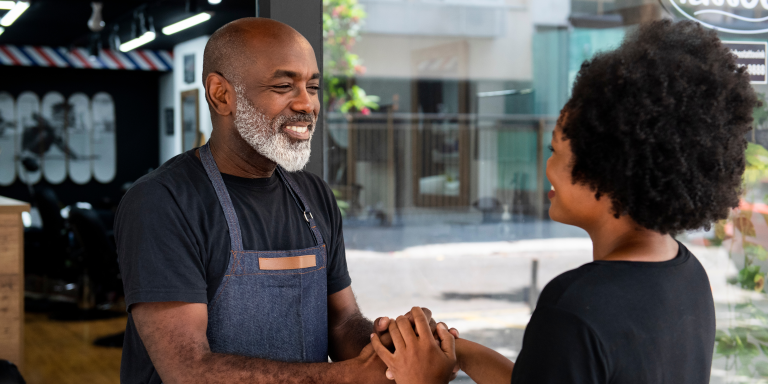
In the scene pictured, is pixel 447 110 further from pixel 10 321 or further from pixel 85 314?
pixel 10 321

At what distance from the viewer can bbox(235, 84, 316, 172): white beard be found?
146cm

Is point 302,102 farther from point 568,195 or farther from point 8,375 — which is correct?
point 8,375

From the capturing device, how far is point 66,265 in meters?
6.33

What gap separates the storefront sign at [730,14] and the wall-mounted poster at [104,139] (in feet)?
30.5

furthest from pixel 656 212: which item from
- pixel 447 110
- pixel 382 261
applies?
pixel 447 110

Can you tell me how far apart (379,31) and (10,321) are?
517 cm

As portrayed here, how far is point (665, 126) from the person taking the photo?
925mm

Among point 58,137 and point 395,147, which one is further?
point 58,137

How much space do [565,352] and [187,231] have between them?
2.49 ft

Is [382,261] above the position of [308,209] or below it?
below

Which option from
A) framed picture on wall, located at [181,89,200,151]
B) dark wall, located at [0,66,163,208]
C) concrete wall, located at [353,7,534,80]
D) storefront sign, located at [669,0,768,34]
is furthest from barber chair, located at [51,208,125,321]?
storefront sign, located at [669,0,768,34]

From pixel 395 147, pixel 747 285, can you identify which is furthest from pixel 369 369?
pixel 395 147

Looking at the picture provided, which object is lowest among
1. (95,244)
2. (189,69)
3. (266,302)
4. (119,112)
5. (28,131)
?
(95,244)

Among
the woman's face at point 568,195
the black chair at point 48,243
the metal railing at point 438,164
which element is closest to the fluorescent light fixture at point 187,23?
the metal railing at point 438,164
